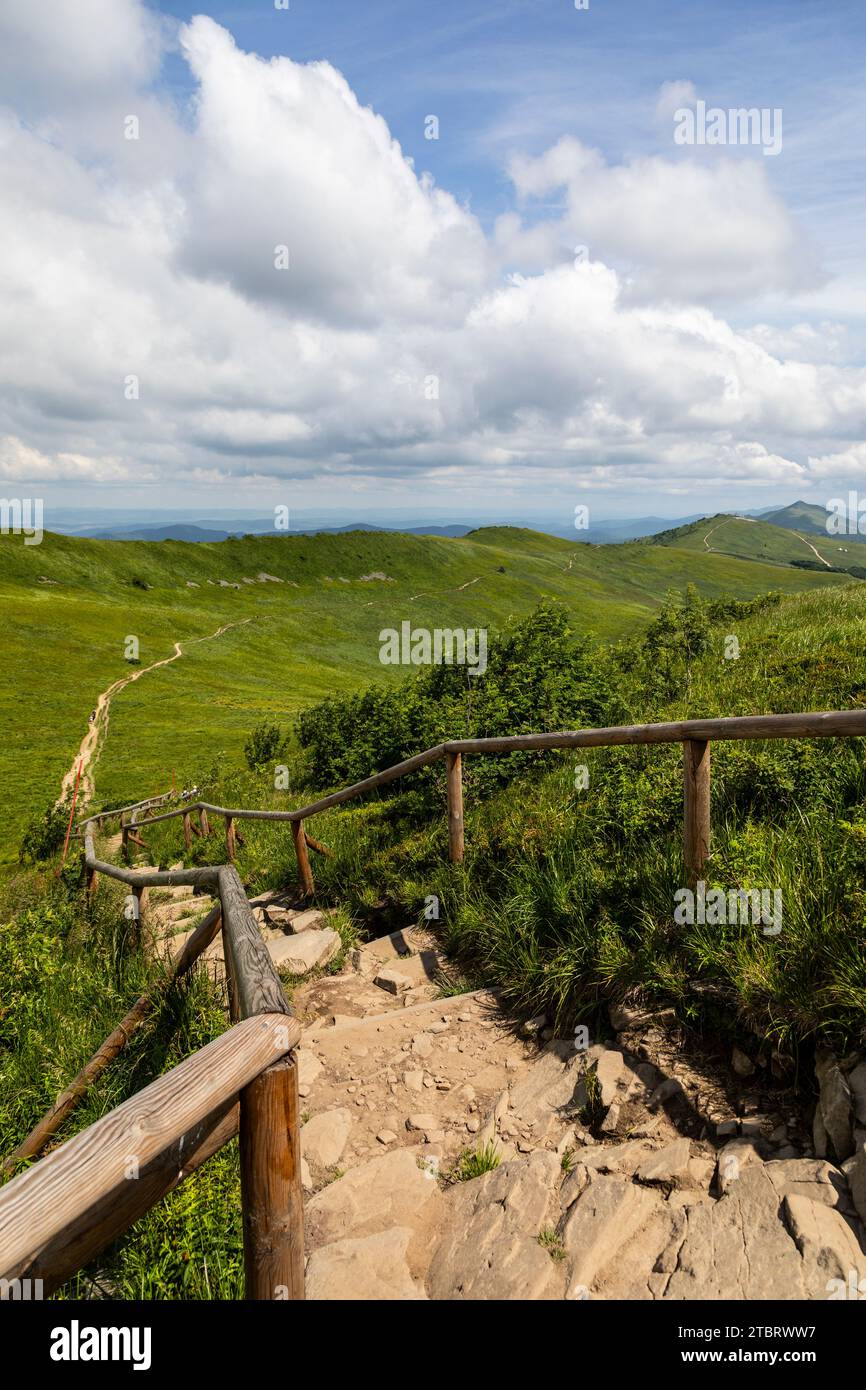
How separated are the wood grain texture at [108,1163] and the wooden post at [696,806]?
11.1 feet

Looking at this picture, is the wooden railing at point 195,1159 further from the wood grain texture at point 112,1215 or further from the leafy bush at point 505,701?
the leafy bush at point 505,701

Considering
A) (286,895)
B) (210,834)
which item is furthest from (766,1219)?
(210,834)

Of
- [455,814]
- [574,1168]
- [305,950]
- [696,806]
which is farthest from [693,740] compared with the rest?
[305,950]

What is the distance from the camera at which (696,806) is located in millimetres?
4598

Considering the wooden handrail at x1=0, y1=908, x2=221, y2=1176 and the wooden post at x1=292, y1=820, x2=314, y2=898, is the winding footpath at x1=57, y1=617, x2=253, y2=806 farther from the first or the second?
the wooden handrail at x1=0, y1=908, x2=221, y2=1176

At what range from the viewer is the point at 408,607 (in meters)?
111

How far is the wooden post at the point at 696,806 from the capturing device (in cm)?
457

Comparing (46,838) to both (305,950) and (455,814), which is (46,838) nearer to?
(305,950)

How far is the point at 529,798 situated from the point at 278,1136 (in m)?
5.74

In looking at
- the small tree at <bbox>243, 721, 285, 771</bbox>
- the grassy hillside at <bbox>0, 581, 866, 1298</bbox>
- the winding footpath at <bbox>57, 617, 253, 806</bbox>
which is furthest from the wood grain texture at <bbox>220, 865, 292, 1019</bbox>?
the winding footpath at <bbox>57, 617, 253, 806</bbox>

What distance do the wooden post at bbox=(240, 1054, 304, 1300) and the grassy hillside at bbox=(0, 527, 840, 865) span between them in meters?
11.8
